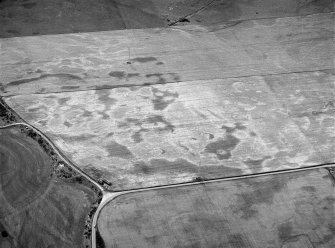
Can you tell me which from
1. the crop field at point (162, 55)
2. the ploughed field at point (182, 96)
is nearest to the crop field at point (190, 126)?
the ploughed field at point (182, 96)

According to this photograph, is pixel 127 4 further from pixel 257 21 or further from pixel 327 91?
pixel 327 91

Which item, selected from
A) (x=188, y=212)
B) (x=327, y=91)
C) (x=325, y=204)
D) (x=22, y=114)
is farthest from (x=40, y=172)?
(x=327, y=91)

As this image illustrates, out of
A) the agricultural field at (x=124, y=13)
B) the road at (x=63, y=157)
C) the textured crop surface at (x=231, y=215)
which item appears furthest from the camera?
the agricultural field at (x=124, y=13)

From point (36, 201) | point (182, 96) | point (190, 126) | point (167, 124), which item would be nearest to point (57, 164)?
point (36, 201)

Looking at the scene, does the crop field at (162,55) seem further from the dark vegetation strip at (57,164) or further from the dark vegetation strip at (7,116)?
the dark vegetation strip at (57,164)

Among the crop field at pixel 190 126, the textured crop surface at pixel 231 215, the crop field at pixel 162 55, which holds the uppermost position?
the crop field at pixel 162 55

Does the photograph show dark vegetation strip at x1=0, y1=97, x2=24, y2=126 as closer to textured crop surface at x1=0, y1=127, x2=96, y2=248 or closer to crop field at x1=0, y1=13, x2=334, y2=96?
crop field at x1=0, y1=13, x2=334, y2=96

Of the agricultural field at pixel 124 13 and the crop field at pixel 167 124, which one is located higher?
the agricultural field at pixel 124 13
